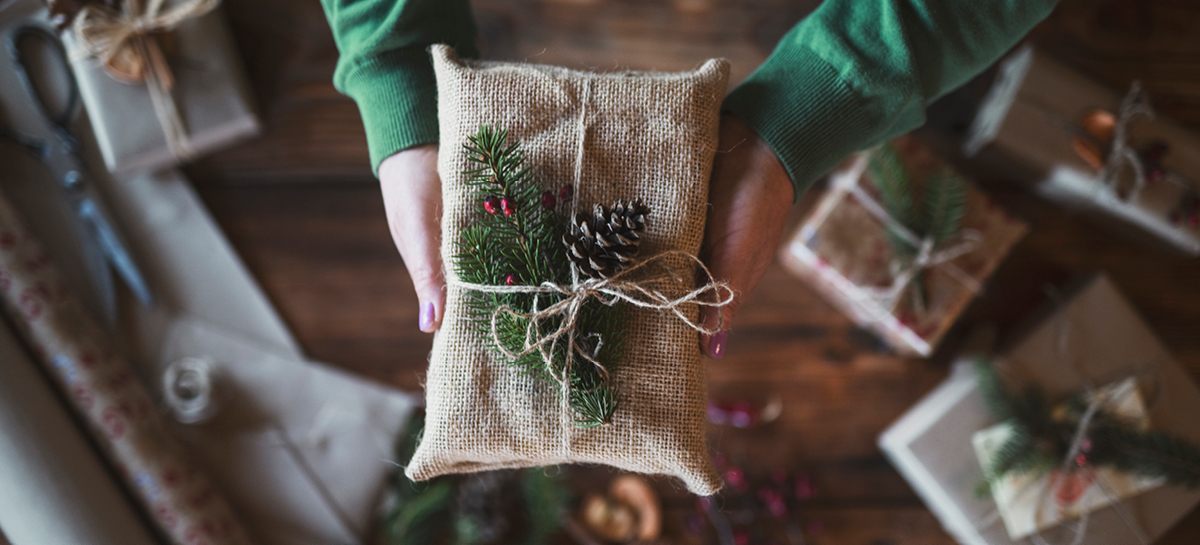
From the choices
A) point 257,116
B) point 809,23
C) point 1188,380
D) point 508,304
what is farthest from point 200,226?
point 1188,380

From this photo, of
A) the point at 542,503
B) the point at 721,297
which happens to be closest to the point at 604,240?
the point at 721,297

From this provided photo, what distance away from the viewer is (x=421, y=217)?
2.68 feet

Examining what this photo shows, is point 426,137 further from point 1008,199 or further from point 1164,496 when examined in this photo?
point 1164,496

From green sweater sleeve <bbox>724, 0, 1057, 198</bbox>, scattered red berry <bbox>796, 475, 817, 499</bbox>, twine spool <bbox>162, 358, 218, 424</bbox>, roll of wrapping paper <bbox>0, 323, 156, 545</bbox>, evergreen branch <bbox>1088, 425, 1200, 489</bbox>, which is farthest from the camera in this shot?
scattered red berry <bbox>796, 475, 817, 499</bbox>

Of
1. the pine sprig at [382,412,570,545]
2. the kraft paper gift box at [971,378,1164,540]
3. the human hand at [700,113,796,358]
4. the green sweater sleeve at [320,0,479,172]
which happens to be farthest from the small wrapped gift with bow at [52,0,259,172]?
the kraft paper gift box at [971,378,1164,540]

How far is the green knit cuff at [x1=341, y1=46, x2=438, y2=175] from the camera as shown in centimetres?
83

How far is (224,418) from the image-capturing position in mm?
1278

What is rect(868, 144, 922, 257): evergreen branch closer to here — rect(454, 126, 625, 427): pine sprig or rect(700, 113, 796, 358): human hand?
rect(700, 113, 796, 358): human hand

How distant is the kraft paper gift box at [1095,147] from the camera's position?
3.92 ft

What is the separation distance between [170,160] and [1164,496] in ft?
6.23

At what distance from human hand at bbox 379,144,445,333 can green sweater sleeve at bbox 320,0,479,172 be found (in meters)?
0.02

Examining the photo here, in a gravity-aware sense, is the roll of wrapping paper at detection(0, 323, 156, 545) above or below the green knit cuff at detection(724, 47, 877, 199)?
below

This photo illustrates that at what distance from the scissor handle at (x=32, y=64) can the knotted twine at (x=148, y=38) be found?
11 centimetres

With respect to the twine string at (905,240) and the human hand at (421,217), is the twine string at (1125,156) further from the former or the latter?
the human hand at (421,217)
